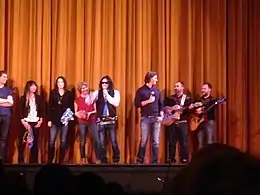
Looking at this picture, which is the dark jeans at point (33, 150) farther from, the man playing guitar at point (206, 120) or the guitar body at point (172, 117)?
the man playing guitar at point (206, 120)

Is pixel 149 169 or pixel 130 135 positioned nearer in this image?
pixel 149 169

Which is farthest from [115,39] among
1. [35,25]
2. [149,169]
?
[149,169]

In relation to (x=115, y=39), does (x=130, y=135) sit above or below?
below

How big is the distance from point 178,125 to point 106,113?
4.30 ft

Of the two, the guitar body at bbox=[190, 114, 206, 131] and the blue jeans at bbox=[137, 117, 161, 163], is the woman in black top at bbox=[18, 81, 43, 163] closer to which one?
the blue jeans at bbox=[137, 117, 161, 163]

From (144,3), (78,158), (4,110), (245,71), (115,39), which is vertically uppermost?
(144,3)

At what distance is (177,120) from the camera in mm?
9469

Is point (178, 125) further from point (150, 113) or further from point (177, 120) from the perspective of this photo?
point (150, 113)

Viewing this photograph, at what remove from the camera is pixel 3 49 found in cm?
1075

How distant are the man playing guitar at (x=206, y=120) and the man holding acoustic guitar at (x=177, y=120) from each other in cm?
26

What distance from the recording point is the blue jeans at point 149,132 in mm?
9391

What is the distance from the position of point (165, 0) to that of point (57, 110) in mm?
3411

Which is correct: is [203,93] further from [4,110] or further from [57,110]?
[4,110]

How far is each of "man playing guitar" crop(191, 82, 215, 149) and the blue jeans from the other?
0.78 meters
